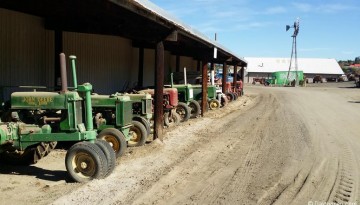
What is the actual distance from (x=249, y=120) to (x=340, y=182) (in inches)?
342

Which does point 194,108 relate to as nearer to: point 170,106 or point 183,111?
point 183,111

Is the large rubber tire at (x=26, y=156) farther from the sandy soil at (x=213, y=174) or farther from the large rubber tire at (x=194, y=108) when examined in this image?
the large rubber tire at (x=194, y=108)

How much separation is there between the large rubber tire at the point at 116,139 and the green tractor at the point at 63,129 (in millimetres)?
1335

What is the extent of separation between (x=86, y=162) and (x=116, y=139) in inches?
76.3

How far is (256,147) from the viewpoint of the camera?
959 cm

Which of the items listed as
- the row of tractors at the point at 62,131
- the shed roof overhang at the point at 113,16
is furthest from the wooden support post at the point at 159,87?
the row of tractors at the point at 62,131

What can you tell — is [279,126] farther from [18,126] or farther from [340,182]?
[18,126]

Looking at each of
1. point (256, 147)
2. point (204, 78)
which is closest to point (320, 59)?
point (204, 78)

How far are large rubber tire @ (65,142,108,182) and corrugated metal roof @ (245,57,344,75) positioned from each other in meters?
74.2

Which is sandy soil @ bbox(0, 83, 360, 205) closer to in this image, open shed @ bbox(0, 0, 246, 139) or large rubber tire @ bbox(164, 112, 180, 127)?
open shed @ bbox(0, 0, 246, 139)

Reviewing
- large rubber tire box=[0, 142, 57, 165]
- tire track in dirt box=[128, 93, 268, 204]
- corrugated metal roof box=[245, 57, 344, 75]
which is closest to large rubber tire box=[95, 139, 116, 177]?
tire track in dirt box=[128, 93, 268, 204]

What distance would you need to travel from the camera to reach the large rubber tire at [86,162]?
20.5 ft

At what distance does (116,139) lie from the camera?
27.1 ft

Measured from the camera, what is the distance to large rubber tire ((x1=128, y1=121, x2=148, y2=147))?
31.1 ft
